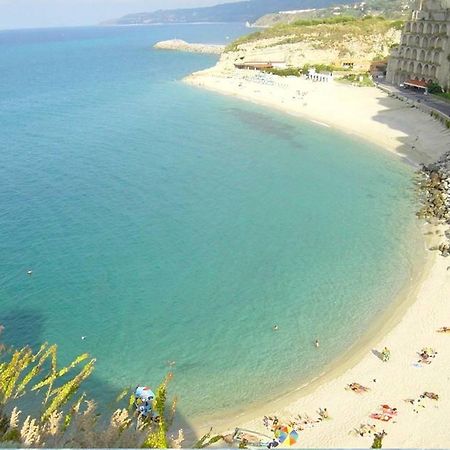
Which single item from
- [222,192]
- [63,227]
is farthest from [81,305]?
[222,192]

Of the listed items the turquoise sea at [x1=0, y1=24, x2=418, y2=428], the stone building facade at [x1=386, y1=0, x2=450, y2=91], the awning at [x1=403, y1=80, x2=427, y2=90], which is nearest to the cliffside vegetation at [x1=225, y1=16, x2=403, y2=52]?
the stone building facade at [x1=386, y1=0, x2=450, y2=91]

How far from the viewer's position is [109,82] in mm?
132375

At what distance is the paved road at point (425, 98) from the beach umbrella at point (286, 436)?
63.8 meters

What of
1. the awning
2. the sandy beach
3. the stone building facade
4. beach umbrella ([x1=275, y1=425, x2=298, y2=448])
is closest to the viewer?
beach umbrella ([x1=275, y1=425, x2=298, y2=448])

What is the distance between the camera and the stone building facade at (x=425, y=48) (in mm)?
88938

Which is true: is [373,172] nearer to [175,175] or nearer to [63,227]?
[175,175]

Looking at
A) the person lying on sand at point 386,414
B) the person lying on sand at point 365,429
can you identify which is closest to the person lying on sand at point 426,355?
the person lying on sand at point 386,414

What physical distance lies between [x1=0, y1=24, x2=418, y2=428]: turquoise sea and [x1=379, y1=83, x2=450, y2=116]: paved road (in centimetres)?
1803

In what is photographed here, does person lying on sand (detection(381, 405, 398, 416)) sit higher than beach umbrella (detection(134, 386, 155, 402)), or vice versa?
beach umbrella (detection(134, 386, 155, 402))

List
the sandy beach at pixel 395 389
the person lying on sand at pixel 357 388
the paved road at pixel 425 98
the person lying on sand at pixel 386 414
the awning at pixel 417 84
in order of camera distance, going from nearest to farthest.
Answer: the sandy beach at pixel 395 389 < the person lying on sand at pixel 386 414 < the person lying on sand at pixel 357 388 < the paved road at pixel 425 98 < the awning at pixel 417 84

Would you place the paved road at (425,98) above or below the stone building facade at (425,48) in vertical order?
below

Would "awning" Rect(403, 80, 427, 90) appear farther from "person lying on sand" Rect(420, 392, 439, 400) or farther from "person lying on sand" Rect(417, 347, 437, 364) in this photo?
"person lying on sand" Rect(420, 392, 439, 400)

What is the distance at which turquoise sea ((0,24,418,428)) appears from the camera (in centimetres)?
3083

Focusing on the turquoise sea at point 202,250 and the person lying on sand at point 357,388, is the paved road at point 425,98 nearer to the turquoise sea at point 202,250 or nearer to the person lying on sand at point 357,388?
the turquoise sea at point 202,250
